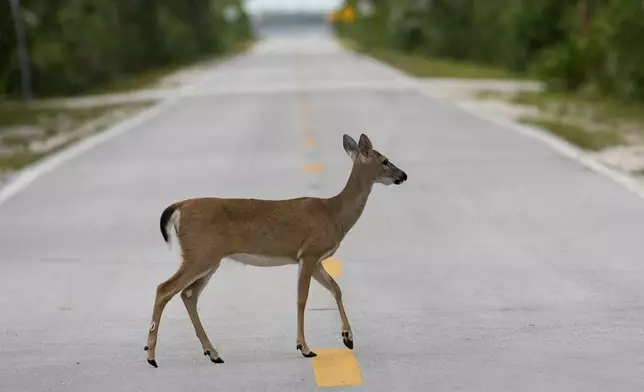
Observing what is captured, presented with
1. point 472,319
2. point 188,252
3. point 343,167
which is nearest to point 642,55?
point 343,167

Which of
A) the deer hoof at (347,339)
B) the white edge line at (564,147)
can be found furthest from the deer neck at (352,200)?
the white edge line at (564,147)

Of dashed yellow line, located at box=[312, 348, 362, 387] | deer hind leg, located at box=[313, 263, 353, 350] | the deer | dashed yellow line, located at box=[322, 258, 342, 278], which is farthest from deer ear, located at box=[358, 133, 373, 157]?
dashed yellow line, located at box=[322, 258, 342, 278]

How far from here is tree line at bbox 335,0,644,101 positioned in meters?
Result: 26.1

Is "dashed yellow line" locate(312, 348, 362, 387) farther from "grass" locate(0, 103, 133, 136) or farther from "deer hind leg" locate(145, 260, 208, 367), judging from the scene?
"grass" locate(0, 103, 133, 136)

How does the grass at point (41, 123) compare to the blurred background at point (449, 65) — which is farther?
the blurred background at point (449, 65)

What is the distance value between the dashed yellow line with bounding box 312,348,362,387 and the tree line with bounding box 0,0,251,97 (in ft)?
85.1

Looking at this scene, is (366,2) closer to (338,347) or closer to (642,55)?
(642,55)

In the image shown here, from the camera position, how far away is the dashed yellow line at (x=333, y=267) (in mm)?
9289

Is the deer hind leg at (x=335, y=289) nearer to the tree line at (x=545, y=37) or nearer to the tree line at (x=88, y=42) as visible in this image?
the tree line at (x=545, y=37)

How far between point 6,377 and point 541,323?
10.0 feet

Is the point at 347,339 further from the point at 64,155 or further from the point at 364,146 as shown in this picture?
the point at 64,155

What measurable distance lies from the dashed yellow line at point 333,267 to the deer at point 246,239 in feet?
8.31

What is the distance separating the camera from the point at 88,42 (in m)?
39.3

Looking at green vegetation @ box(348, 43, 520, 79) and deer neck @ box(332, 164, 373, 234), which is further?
green vegetation @ box(348, 43, 520, 79)
